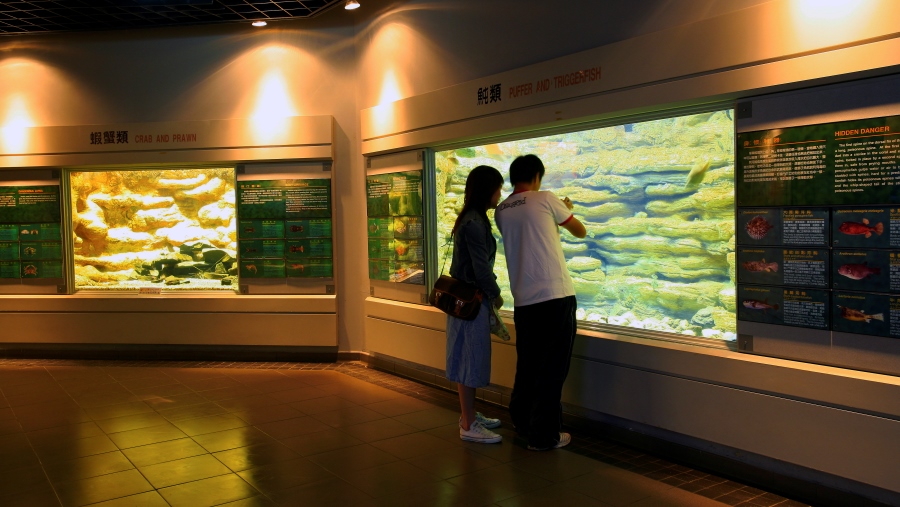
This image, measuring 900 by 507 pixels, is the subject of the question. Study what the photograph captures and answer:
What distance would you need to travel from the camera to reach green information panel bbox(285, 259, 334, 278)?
8.30m

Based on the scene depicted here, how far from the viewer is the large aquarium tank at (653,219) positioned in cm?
458

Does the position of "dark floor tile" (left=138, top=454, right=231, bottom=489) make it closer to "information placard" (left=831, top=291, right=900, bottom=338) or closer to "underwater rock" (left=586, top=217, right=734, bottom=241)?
"underwater rock" (left=586, top=217, right=734, bottom=241)

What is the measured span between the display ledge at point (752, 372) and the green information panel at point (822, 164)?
0.87 metres

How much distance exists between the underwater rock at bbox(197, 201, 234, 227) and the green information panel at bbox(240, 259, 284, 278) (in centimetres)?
66

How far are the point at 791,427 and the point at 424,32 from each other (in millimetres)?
4717

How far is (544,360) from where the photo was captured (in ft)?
15.7

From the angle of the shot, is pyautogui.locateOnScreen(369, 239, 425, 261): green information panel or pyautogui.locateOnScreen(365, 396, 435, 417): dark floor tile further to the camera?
pyautogui.locateOnScreen(369, 239, 425, 261): green information panel

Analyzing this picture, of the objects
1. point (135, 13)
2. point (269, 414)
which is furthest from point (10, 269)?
point (269, 414)

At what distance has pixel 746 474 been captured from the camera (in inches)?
167

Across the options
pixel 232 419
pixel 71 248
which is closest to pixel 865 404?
pixel 232 419

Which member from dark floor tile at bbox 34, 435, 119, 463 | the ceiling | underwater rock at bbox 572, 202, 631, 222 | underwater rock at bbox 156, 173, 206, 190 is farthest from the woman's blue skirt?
underwater rock at bbox 156, 173, 206, 190

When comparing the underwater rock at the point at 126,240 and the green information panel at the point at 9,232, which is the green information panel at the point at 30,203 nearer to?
the green information panel at the point at 9,232

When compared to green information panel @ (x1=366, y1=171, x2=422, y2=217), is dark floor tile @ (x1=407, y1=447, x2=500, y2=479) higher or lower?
lower

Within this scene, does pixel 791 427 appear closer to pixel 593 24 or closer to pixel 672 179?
pixel 672 179
